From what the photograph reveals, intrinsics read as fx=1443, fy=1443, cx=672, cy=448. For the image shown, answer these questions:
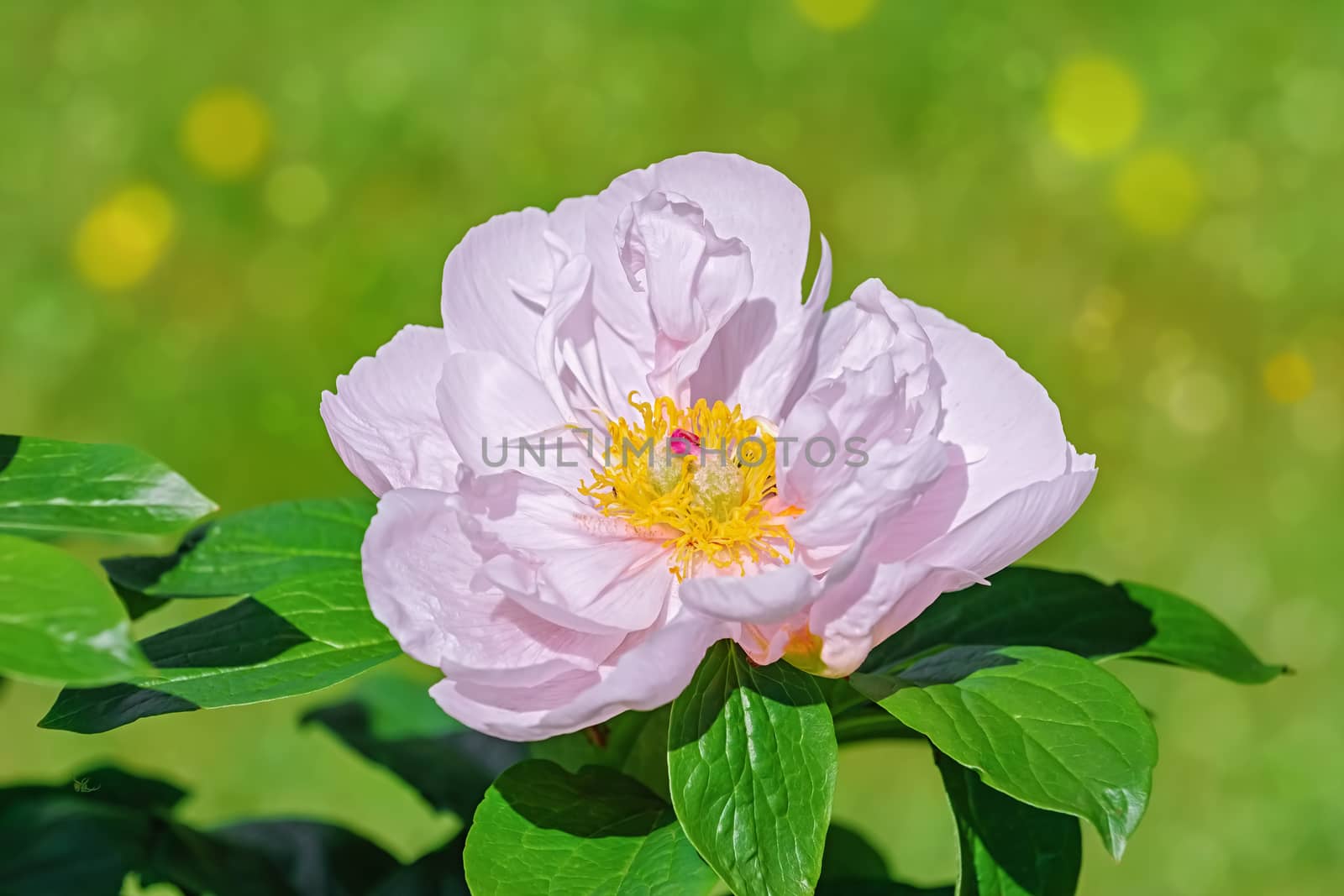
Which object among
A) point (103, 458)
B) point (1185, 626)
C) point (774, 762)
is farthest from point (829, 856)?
point (103, 458)

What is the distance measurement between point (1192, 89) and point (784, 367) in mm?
1684

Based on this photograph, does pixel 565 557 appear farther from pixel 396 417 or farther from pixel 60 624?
pixel 60 624

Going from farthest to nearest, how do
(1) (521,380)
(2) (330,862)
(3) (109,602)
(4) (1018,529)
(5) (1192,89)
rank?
(5) (1192,89) → (2) (330,862) → (1) (521,380) → (4) (1018,529) → (3) (109,602)

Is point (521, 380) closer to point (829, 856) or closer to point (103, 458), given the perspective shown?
point (103, 458)

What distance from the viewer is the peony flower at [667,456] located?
687 mm

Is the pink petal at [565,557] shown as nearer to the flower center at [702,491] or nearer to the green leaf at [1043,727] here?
the flower center at [702,491]

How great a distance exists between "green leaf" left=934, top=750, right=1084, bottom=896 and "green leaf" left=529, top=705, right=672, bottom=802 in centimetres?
16

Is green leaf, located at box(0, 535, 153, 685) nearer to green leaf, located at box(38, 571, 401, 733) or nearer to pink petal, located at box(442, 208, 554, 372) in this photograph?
green leaf, located at box(38, 571, 401, 733)

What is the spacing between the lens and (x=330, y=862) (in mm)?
1089

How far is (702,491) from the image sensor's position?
827mm

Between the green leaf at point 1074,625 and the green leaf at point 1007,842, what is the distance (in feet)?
0.36

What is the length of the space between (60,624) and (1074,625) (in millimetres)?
602

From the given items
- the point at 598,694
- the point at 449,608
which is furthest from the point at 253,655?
the point at 598,694

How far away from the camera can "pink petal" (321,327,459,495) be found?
765 millimetres
